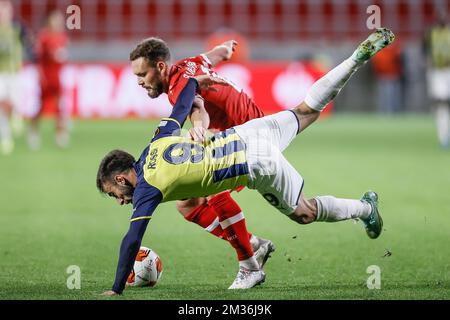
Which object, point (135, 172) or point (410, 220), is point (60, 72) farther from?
→ point (135, 172)

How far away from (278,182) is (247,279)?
741 millimetres

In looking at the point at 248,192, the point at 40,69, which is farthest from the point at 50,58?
the point at 248,192

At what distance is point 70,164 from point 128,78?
8.95m

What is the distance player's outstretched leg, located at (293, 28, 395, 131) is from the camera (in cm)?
633

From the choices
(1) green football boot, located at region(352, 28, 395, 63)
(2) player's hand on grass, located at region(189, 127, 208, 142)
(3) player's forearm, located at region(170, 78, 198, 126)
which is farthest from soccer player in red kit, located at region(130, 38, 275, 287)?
(1) green football boot, located at region(352, 28, 395, 63)

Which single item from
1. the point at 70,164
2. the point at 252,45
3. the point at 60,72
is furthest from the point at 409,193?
the point at 252,45

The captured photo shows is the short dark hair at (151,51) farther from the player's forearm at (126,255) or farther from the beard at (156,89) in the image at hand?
the player's forearm at (126,255)

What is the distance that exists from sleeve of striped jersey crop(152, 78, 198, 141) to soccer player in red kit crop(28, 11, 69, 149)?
35.3ft

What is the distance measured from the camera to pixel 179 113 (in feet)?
20.3

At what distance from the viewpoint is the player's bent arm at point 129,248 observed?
5.71 meters

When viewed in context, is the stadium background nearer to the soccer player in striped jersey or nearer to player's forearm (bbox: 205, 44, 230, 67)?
the soccer player in striped jersey

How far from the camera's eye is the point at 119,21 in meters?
26.4

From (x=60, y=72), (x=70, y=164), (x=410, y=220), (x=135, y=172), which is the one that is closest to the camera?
(x=135, y=172)

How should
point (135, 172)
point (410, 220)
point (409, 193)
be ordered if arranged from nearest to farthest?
Answer: point (135, 172) → point (410, 220) → point (409, 193)
